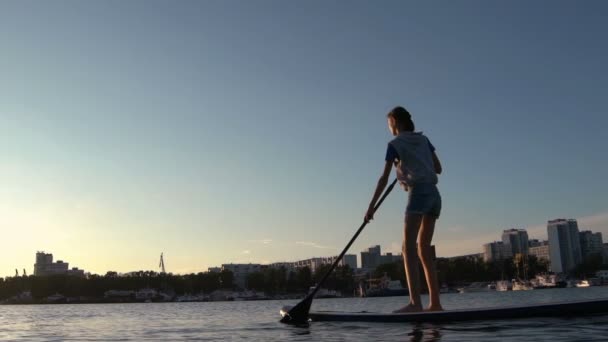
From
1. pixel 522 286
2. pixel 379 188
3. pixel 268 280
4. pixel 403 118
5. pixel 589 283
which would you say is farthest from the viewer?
pixel 268 280

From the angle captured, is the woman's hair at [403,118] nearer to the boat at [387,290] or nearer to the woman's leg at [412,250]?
the woman's leg at [412,250]

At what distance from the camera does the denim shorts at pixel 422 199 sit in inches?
332

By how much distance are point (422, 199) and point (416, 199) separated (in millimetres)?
86

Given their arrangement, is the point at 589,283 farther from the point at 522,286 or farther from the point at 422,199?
the point at 422,199

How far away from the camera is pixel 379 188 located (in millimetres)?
8875

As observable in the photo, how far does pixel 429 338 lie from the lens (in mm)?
6031

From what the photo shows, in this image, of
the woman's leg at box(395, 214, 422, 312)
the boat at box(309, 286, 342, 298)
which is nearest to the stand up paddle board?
the woman's leg at box(395, 214, 422, 312)

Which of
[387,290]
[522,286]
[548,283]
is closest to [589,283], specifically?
[548,283]

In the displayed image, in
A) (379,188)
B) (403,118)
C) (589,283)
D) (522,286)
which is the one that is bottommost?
(589,283)

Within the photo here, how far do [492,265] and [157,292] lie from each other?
96.7 metres

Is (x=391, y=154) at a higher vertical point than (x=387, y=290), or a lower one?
higher

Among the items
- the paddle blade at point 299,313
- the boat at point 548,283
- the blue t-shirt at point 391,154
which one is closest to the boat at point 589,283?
the boat at point 548,283

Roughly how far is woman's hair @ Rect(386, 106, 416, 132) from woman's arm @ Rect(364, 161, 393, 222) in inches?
25.2

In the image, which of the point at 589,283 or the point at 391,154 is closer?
the point at 391,154
